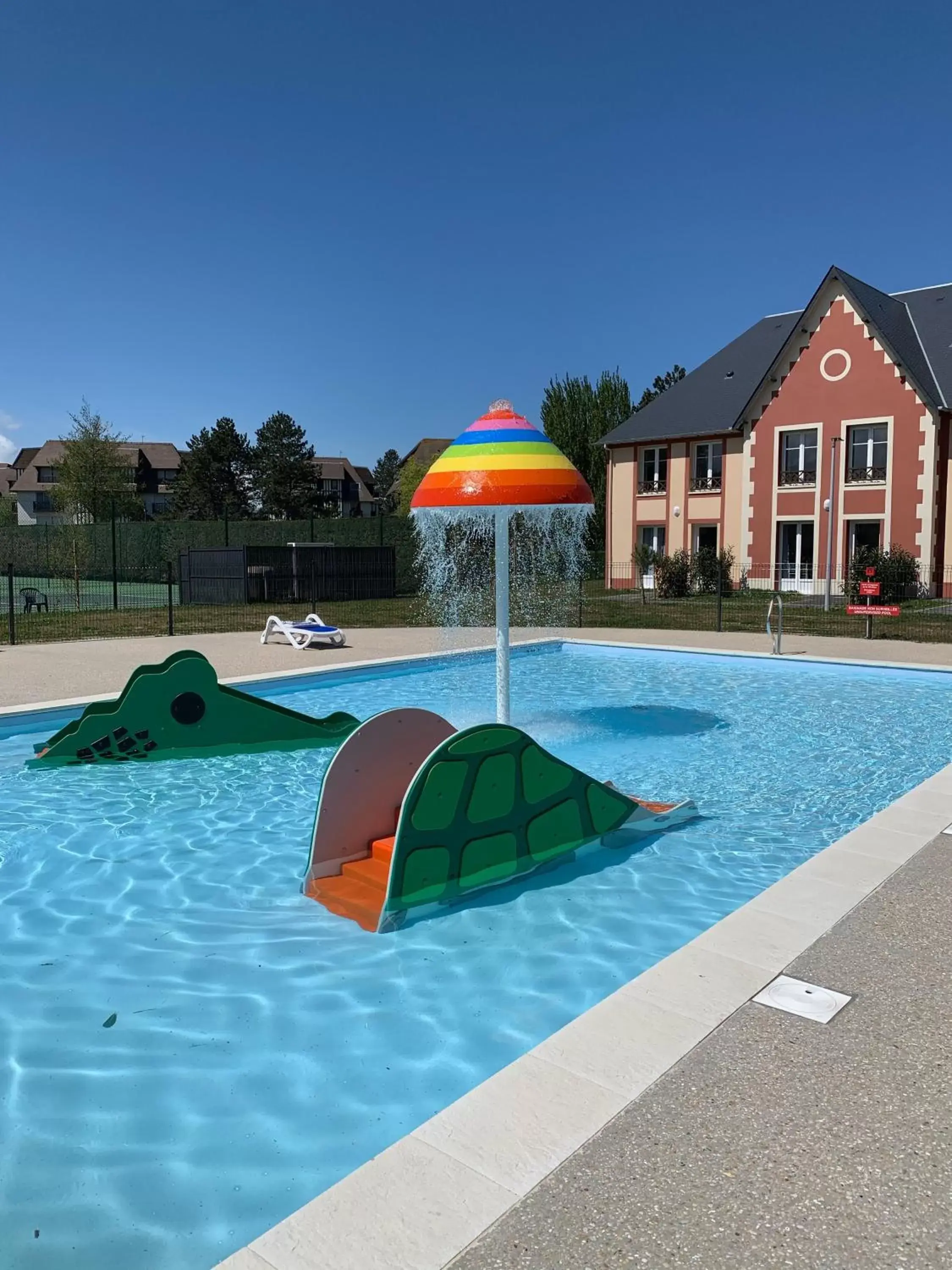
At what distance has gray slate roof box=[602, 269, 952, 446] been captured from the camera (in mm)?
32469

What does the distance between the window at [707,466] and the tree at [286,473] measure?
4001cm

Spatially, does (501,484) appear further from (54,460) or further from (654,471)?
(54,460)

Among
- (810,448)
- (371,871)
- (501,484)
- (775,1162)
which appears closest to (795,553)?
(810,448)

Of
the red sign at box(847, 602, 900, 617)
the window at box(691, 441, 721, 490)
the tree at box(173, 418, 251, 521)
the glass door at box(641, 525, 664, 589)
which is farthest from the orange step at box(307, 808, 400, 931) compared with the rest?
the tree at box(173, 418, 251, 521)

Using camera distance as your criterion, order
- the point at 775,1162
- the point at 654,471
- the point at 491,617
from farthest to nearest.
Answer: the point at 654,471 → the point at 491,617 → the point at 775,1162

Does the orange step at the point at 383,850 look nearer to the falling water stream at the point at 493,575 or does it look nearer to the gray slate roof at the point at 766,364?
the falling water stream at the point at 493,575

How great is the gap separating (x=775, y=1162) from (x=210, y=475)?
7599 cm

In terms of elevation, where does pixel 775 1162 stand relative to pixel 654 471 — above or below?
below

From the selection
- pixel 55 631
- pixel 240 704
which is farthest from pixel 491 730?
pixel 55 631

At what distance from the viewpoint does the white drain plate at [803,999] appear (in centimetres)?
365

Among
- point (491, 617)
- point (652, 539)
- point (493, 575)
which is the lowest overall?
point (491, 617)

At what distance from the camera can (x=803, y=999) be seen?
3.76 metres

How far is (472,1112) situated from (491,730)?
2.78 meters

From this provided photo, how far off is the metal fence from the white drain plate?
15.9 meters
